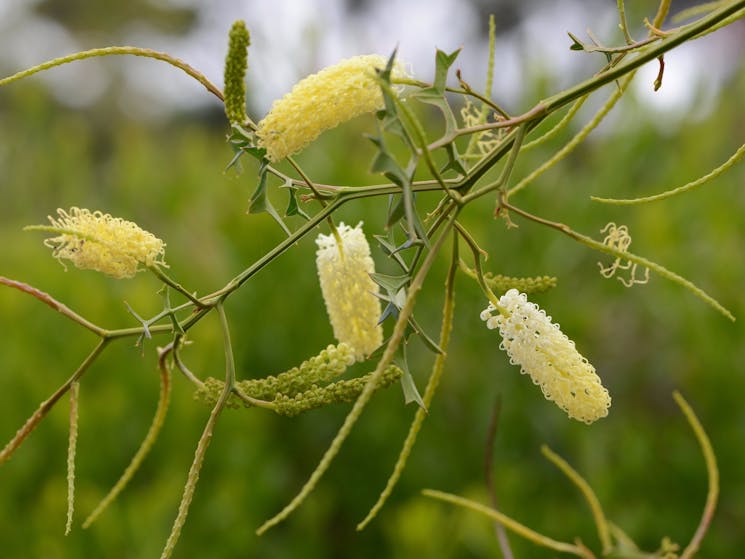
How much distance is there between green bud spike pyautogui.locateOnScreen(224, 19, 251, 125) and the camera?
14.6 inches

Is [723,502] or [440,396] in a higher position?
[440,396]

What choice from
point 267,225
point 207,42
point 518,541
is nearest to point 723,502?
point 518,541

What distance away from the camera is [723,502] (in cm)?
164

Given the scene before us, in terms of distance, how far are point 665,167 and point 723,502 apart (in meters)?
0.80

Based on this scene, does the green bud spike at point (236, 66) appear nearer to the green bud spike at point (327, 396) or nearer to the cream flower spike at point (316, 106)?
the cream flower spike at point (316, 106)

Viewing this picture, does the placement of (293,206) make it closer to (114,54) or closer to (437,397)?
(114,54)

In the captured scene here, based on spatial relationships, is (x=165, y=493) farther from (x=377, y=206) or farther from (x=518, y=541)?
(x=377, y=206)

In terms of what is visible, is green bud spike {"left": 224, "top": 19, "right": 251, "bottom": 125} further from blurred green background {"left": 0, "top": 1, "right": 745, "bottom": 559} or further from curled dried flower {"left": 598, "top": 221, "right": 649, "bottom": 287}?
blurred green background {"left": 0, "top": 1, "right": 745, "bottom": 559}

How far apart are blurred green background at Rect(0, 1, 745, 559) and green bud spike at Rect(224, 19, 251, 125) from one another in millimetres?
1071

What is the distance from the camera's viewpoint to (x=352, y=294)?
17.7 inches

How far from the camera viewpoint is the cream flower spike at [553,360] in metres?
0.41

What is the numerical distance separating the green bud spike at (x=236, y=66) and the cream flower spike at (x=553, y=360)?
0.15m

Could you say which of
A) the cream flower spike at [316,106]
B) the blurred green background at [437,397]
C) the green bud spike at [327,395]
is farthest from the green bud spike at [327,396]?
the blurred green background at [437,397]

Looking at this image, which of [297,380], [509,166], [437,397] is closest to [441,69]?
[509,166]
